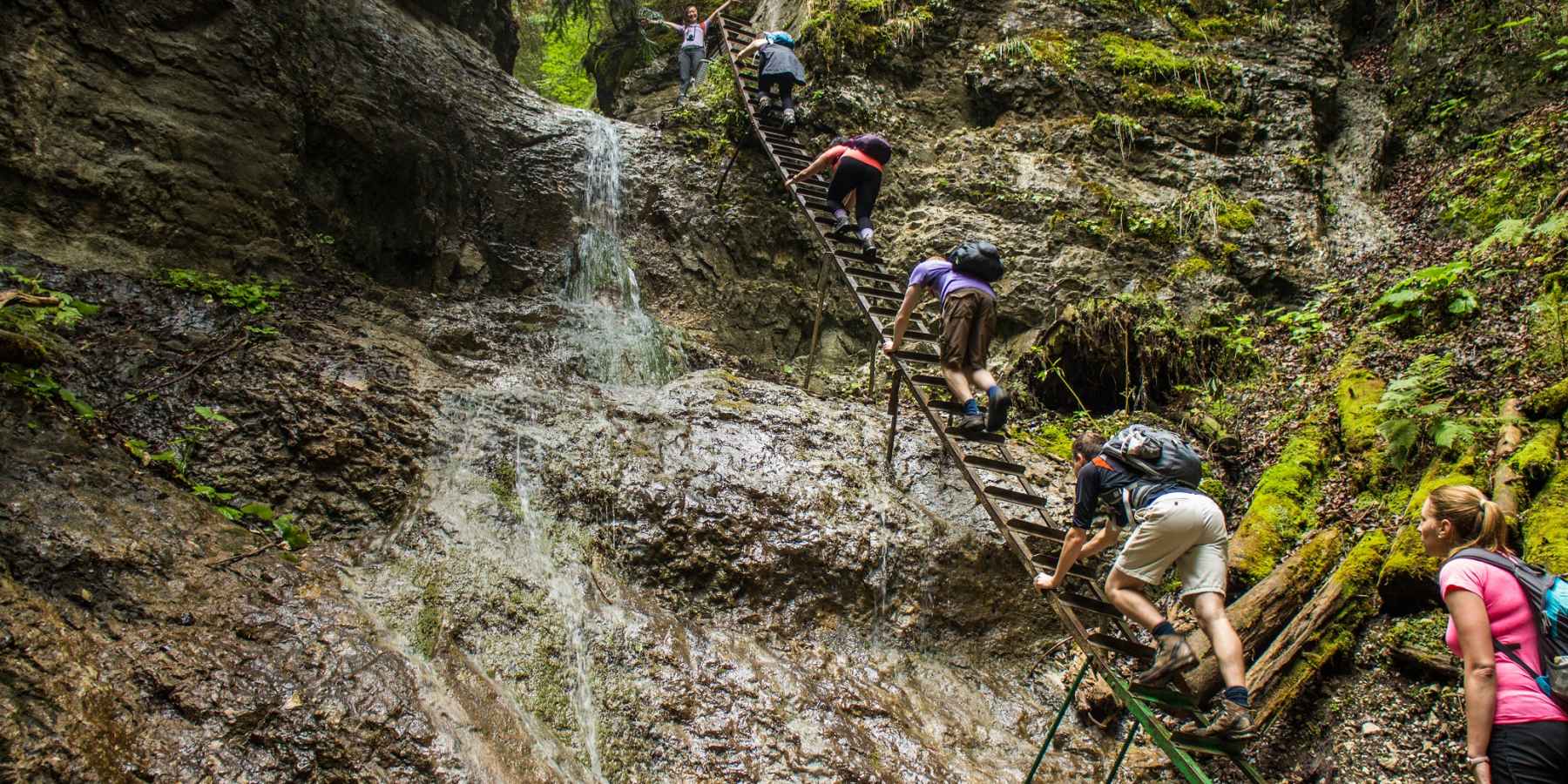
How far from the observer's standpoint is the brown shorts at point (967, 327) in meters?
5.73

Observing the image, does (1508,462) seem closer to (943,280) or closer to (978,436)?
(978,436)

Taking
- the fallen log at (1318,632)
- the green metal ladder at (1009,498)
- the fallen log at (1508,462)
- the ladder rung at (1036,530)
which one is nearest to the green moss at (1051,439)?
the green metal ladder at (1009,498)

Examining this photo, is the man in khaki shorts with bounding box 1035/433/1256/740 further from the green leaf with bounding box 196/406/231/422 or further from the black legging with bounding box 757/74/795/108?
the black legging with bounding box 757/74/795/108

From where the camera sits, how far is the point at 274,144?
308 inches

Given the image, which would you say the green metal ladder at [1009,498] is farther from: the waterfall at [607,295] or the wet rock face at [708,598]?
the waterfall at [607,295]

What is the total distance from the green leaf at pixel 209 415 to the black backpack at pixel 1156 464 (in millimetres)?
5686

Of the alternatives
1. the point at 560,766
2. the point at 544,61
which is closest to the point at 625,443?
the point at 560,766

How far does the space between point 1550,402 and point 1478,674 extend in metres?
3.18

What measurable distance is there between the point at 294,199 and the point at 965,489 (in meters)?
7.27

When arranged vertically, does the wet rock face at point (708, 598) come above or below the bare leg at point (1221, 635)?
Answer: below

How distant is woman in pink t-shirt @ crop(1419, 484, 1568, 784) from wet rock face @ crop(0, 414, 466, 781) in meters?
4.17

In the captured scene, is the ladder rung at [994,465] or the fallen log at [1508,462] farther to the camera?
the ladder rung at [994,465]

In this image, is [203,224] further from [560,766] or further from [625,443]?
[560,766]

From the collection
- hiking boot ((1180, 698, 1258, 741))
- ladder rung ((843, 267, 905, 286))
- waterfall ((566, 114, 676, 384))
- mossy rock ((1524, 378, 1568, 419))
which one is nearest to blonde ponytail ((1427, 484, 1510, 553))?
hiking boot ((1180, 698, 1258, 741))
